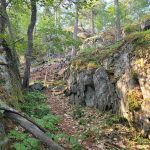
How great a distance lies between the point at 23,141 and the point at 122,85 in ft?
14.9

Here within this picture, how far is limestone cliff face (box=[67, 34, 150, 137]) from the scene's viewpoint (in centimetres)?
749

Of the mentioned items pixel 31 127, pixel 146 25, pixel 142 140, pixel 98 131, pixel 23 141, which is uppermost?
pixel 146 25

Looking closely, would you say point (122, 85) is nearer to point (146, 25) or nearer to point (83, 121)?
point (83, 121)

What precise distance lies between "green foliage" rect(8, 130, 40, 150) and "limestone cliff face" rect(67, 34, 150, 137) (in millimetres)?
3469

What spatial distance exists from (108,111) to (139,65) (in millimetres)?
2449

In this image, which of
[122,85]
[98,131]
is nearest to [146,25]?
[122,85]

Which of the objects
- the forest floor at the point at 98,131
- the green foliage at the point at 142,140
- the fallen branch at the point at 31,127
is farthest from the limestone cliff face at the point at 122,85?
the fallen branch at the point at 31,127

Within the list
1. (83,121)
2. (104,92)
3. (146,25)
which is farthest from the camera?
(146,25)

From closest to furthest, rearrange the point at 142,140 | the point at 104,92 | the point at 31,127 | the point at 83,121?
1. the point at 31,127
2. the point at 142,140
3. the point at 83,121
4. the point at 104,92

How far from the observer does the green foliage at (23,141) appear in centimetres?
473

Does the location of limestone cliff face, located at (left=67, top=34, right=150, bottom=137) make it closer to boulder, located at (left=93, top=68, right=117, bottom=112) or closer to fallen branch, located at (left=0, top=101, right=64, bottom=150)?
boulder, located at (left=93, top=68, right=117, bottom=112)

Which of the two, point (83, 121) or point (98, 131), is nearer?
point (98, 131)

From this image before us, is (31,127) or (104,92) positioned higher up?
(104,92)

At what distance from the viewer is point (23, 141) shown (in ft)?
16.8
